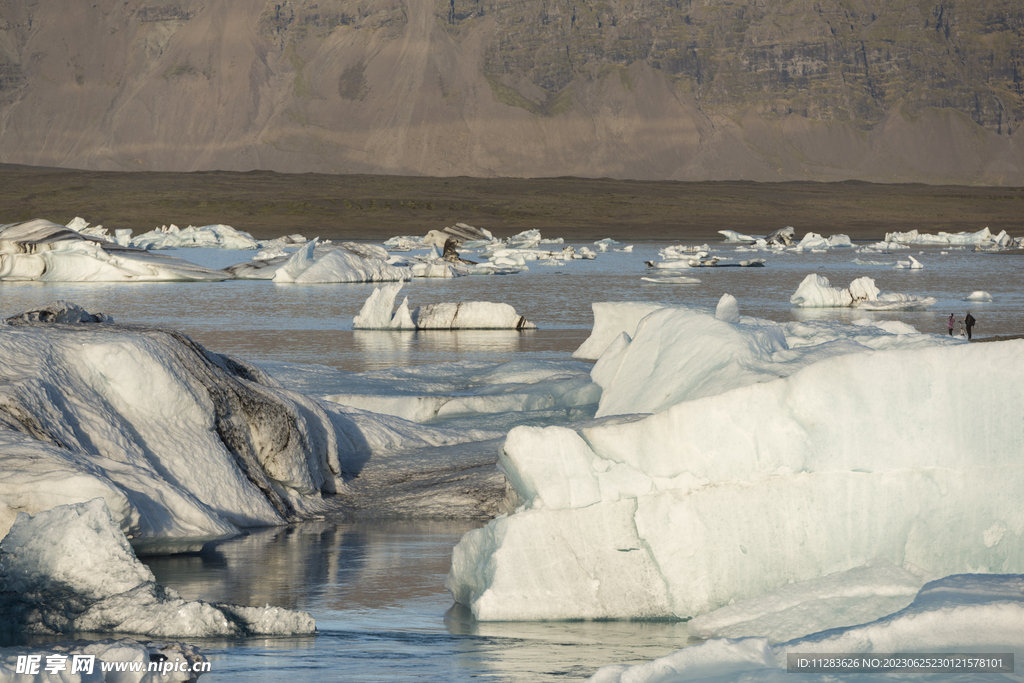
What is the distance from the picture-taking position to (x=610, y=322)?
14930 mm

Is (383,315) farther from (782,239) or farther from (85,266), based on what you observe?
(782,239)

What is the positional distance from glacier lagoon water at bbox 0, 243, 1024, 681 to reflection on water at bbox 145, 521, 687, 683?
11mm

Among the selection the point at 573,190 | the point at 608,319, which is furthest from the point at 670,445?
the point at 573,190

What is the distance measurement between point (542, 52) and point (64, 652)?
571 ft

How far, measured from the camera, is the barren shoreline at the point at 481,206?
257 ft

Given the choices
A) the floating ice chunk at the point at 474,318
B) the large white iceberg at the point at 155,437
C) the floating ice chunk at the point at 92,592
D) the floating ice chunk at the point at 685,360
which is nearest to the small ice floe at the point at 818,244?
the floating ice chunk at the point at 474,318

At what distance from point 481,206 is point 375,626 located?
8552cm

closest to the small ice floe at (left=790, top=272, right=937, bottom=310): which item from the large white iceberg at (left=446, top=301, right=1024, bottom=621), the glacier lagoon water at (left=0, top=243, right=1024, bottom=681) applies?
the glacier lagoon water at (left=0, top=243, right=1024, bottom=681)

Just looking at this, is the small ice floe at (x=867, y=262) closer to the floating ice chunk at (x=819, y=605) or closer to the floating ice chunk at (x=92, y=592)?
the floating ice chunk at (x=819, y=605)

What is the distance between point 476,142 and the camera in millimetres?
163000

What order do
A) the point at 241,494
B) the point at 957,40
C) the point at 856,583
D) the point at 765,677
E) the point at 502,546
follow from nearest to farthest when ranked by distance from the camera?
the point at 765,677 → the point at 856,583 → the point at 502,546 → the point at 241,494 → the point at 957,40

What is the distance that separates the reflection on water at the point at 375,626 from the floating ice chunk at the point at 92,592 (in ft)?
0.41

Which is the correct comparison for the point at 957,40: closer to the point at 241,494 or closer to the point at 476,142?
the point at 476,142

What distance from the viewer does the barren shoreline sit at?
78438 mm
